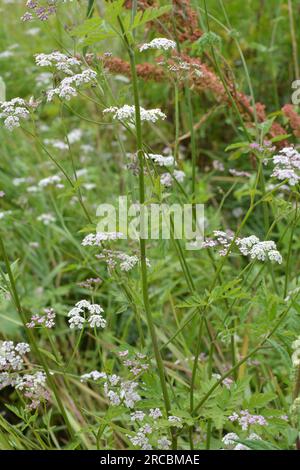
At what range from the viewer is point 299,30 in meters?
3.88

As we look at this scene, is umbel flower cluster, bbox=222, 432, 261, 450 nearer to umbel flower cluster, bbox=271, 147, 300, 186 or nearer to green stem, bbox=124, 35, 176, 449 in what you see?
green stem, bbox=124, 35, 176, 449

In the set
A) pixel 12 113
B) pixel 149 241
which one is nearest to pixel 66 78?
pixel 12 113

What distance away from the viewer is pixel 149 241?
2.53 m

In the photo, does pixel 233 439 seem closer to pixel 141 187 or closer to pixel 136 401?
pixel 136 401

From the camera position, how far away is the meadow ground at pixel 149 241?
5.22 ft

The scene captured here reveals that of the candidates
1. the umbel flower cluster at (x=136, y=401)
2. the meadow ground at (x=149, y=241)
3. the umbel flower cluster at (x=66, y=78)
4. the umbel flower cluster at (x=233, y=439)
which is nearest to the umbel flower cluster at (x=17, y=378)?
the meadow ground at (x=149, y=241)

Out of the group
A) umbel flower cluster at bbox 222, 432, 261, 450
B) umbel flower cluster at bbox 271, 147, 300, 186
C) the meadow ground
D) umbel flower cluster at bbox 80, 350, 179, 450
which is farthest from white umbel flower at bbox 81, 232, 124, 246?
Answer: umbel flower cluster at bbox 222, 432, 261, 450

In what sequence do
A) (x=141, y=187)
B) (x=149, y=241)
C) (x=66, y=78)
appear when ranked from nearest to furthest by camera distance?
1. (x=141, y=187)
2. (x=66, y=78)
3. (x=149, y=241)

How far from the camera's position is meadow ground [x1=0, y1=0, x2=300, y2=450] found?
5.22 feet

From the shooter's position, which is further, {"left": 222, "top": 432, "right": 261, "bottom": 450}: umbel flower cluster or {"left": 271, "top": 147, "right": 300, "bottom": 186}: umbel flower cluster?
{"left": 222, "top": 432, "right": 261, "bottom": 450}: umbel flower cluster

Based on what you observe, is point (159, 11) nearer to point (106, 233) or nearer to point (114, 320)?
point (106, 233)

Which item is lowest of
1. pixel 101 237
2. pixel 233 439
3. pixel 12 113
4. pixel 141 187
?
pixel 233 439
